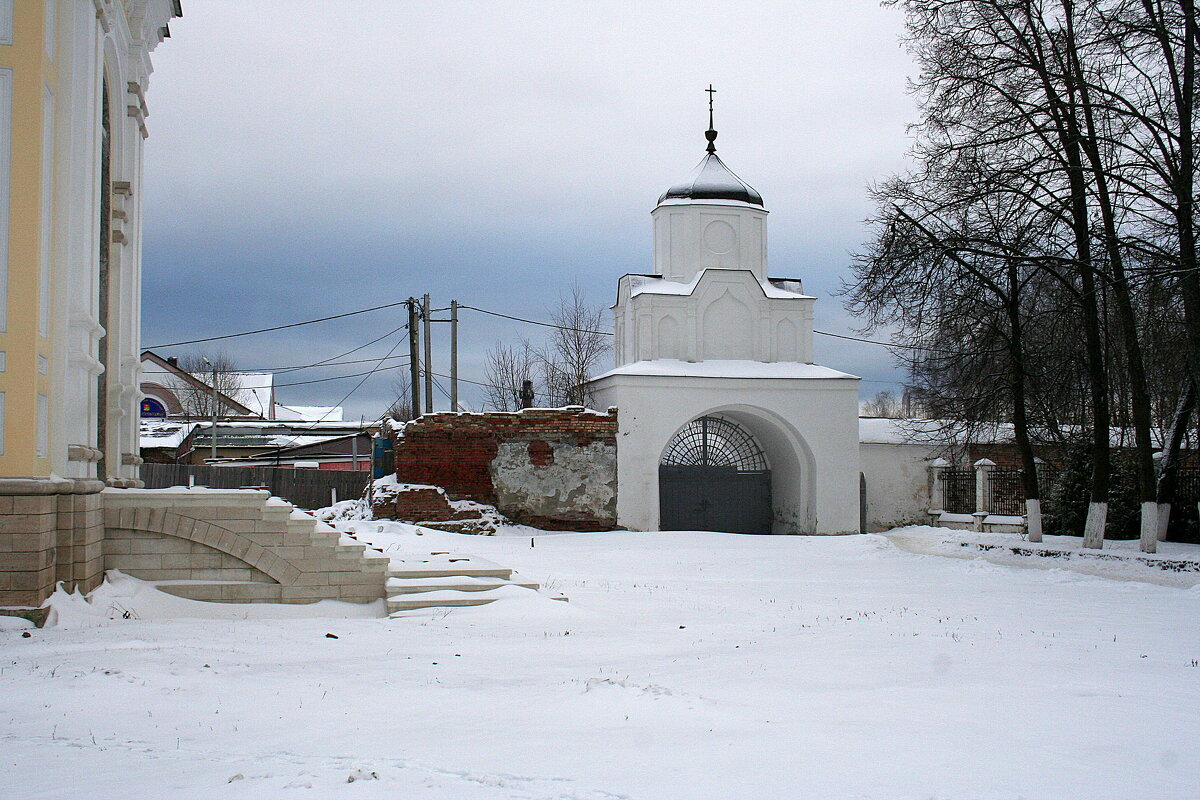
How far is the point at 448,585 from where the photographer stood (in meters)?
10.7

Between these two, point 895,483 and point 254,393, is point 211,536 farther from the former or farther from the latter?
point 254,393

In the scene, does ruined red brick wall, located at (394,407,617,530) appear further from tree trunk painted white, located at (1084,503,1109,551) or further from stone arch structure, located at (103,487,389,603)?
stone arch structure, located at (103,487,389,603)

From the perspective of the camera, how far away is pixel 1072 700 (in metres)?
6.40

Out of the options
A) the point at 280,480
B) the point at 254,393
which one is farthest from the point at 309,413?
the point at 280,480

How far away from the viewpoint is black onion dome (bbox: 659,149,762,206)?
25969 mm

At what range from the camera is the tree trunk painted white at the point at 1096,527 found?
15547 mm

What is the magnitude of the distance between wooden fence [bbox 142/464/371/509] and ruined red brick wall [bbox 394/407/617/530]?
9.81 metres

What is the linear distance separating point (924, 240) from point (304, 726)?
42.8 ft

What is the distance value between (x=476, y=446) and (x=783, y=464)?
7866 mm

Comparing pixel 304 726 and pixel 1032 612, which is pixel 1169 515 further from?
pixel 304 726

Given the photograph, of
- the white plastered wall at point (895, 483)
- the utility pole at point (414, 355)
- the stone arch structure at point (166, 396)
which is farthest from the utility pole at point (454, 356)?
the stone arch structure at point (166, 396)

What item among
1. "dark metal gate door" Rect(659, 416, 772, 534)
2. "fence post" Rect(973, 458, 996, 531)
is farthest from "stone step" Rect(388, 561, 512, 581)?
"fence post" Rect(973, 458, 996, 531)

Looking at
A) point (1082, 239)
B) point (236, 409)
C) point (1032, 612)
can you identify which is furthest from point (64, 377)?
point (236, 409)

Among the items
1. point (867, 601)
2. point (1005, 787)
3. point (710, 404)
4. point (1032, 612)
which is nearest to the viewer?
point (1005, 787)
